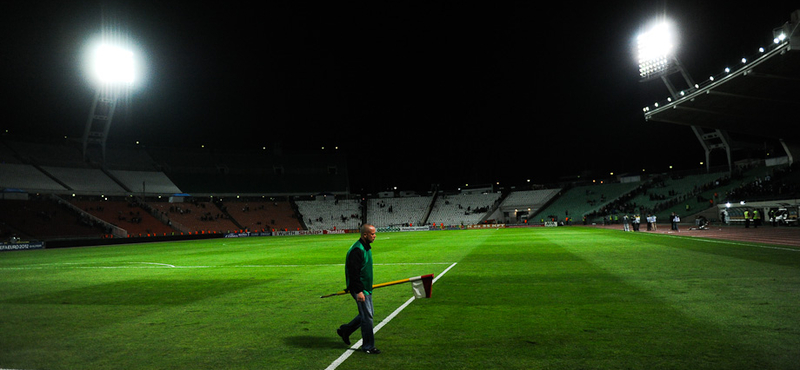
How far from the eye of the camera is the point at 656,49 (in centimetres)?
5084

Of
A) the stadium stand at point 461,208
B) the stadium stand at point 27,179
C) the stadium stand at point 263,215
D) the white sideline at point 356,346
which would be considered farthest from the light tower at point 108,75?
the stadium stand at point 461,208

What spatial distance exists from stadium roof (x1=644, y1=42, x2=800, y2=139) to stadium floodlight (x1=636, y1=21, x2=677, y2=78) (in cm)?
1149

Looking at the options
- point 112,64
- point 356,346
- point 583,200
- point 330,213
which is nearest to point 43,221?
point 112,64

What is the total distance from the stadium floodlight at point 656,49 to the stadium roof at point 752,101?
37.7ft

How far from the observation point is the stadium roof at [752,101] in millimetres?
28895

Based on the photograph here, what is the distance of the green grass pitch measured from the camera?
5.27m

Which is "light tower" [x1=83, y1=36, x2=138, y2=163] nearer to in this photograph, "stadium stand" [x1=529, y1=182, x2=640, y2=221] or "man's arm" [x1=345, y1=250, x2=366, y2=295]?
"man's arm" [x1=345, y1=250, x2=366, y2=295]

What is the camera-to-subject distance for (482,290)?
10227 mm

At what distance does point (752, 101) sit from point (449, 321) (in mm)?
42241

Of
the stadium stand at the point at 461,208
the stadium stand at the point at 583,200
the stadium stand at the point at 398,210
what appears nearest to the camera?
the stadium stand at the point at 583,200

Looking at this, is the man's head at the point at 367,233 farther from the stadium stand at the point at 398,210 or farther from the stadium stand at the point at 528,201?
the stadium stand at the point at 528,201

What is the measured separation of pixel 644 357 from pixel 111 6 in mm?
53346

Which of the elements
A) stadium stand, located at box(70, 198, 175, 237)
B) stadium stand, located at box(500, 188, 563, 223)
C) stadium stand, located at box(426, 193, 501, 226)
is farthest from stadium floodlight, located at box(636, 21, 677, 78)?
stadium stand, located at box(70, 198, 175, 237)

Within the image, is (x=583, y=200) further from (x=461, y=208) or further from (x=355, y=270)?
(x=355, y=270)
